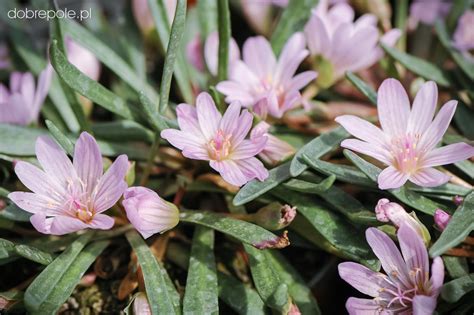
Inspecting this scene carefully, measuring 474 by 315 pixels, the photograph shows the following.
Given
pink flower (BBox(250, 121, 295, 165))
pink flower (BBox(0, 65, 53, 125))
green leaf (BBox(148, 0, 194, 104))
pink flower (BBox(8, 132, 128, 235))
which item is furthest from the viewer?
green leaf (BBox(148, 0, 194, 104))

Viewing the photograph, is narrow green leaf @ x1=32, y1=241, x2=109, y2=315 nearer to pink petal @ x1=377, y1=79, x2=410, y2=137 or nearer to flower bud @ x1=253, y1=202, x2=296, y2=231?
flower bud @ x1=253, y1=202, x2=296, y2=231

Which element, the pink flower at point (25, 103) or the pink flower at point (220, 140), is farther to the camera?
the pink flower at point (25, 103)

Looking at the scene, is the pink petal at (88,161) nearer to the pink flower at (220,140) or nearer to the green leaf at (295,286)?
the pink flower at (220,140)

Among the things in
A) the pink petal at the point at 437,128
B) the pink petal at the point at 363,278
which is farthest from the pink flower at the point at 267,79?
the pink petal at the point at 363,278

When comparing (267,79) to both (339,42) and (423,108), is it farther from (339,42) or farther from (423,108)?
(423,108)

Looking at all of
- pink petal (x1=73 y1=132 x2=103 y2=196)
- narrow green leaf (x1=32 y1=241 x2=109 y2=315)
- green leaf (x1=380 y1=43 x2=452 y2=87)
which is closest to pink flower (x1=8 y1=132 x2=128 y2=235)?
pink petal (x1=73 y1=132 x2=103 y2=196)

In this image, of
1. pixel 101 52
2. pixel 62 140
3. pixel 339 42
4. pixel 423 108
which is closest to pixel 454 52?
pixel 339 42
